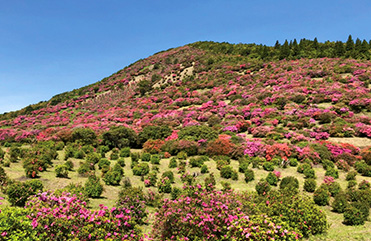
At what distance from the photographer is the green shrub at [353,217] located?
30.3 feet

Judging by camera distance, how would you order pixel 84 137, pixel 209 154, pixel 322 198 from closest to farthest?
pixel 322 198 < pixel 209 154 < pixel 84 137

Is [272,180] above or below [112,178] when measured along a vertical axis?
below

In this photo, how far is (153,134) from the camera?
89.8 ft

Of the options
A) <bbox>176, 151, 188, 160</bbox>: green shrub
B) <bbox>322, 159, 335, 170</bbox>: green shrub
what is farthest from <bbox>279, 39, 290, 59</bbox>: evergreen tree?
<bbox>176, 151, 188, 160</bbox>: green shrub

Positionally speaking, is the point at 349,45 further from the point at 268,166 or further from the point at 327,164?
the point at 268,166

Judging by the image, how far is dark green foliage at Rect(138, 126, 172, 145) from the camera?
26969 millimetres

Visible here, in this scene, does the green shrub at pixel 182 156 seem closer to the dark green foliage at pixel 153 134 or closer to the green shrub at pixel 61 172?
the dark green foliage at pixel 153 134

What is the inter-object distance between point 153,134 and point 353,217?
21522 millimetres

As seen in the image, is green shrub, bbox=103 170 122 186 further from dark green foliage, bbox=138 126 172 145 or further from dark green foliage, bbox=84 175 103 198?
dark green foliage, bbox=138 126 172 145

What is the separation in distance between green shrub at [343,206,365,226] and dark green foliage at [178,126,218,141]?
15349mm

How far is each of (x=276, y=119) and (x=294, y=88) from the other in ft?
40.2

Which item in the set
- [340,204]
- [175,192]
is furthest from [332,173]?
[175,192]

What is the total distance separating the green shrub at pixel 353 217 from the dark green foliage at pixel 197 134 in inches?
604

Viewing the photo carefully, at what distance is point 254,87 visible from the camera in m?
43.8
